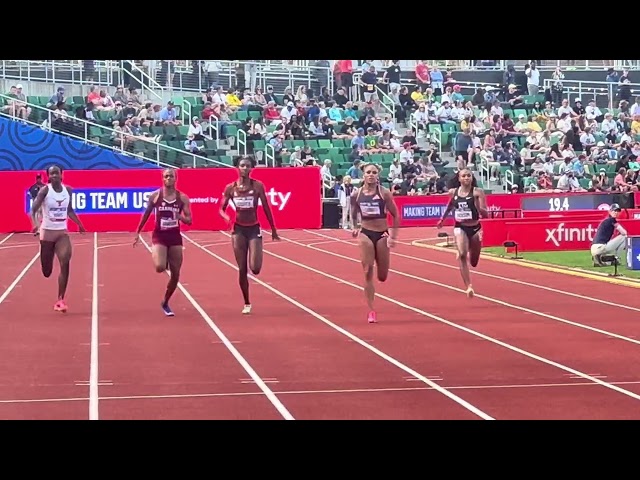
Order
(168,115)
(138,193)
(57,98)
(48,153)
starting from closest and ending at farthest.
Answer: (138,193)
(48,153)
(57,98)
(168,115)

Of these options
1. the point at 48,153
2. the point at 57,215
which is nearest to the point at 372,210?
the point at 57,215

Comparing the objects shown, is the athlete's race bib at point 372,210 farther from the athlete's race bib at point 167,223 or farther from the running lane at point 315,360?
the athlete's race bib at point 167,223

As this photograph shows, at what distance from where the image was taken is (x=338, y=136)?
1794 inches

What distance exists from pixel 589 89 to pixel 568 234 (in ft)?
79.0

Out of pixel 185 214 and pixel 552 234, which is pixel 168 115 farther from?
pixel 185 214

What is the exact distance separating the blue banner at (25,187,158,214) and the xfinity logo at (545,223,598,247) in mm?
12864

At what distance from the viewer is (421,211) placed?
1635 inches

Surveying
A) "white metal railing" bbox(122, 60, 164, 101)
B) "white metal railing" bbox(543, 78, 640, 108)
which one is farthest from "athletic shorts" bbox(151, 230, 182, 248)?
"white metal railing" bbox(543, 78, 640, 108)

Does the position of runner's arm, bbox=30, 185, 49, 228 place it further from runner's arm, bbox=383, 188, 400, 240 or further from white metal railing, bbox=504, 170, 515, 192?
white metal railing, bbox=504, 170, 515, 192

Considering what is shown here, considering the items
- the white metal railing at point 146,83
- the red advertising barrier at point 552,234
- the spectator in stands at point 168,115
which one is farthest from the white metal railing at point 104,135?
the red advertising barrier at point 552,234

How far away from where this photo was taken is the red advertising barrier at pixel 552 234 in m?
28.7

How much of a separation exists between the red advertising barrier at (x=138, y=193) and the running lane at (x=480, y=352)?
1569cm

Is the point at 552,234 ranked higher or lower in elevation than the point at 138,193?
lower

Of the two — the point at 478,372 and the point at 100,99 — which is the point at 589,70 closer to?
the point at 100,99
